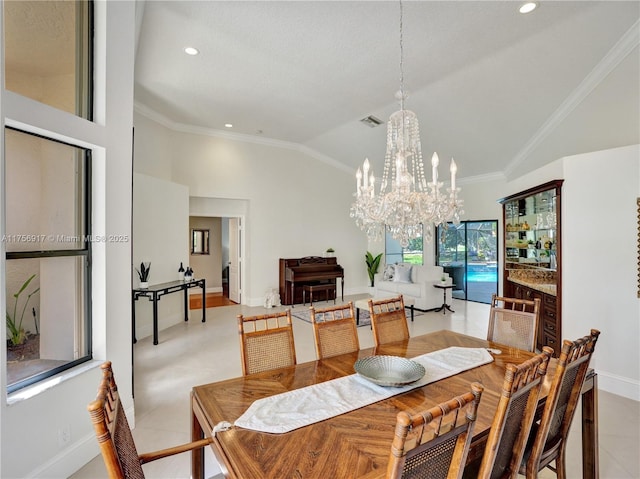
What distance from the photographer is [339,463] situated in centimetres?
117

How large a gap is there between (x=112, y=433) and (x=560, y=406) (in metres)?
2.03

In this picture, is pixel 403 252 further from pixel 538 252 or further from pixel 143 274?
pixel 143 274

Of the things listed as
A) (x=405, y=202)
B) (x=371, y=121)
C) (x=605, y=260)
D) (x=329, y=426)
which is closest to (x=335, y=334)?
(x=329, y=426)

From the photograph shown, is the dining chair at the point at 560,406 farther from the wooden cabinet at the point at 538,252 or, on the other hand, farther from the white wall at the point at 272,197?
the white wall at the point at 272,197

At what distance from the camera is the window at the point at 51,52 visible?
197cm

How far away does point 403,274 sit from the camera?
7.27 meters

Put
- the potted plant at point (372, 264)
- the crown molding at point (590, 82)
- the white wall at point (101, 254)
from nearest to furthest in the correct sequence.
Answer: the white wall at point (101, 254)
the crown molding at point (590, 82)
the potted plant at point (372, 264)

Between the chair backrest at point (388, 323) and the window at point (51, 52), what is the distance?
2614 mm

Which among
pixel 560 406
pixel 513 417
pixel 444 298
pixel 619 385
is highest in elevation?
pixel 513 417

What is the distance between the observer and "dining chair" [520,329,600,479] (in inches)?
58.7

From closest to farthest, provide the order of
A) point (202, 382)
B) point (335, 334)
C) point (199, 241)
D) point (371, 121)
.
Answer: point (335, 334)
point (202, 382)
point (371, 121)
point (199, 241)

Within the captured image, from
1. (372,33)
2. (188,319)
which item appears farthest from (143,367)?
(372,33)

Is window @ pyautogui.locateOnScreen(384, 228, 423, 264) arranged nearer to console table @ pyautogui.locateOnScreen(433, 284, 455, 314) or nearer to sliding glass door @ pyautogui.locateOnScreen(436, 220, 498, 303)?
sliding glass door @ pyautogui.locateOnScreen(436, 220, 498, 303)

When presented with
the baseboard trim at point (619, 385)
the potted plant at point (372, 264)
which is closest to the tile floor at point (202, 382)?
the baseboard trim at point (619, 385)
